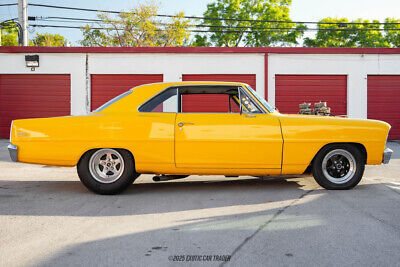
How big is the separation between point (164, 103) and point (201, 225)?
7.15 feet

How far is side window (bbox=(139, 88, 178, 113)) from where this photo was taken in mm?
5359

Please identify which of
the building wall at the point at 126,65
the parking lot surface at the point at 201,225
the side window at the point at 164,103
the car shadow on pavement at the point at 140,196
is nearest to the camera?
the parking lot surface at the point at 201,225

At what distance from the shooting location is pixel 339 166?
216 inches

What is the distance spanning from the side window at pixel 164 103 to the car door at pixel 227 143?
27 centimetres

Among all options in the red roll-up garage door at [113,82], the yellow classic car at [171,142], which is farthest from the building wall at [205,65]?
the yellow classic car at [171,142]

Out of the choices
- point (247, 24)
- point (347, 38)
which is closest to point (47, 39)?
point (247, 24)

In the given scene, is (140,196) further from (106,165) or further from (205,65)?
(205,65)

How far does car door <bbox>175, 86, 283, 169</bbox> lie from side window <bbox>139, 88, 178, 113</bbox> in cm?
27

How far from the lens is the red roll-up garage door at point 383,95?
15.6 meters

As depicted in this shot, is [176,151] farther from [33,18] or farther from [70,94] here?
[33,18]

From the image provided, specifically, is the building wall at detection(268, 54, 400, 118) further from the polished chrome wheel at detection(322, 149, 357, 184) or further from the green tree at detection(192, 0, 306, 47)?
the green tree at detection(192, 0, 306, 47)

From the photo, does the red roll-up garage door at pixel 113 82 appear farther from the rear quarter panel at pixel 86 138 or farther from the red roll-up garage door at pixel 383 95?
the rear quarter panel at pixel 86 138

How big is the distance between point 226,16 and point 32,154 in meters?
47.2

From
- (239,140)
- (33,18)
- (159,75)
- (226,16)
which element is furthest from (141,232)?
(226,16)
